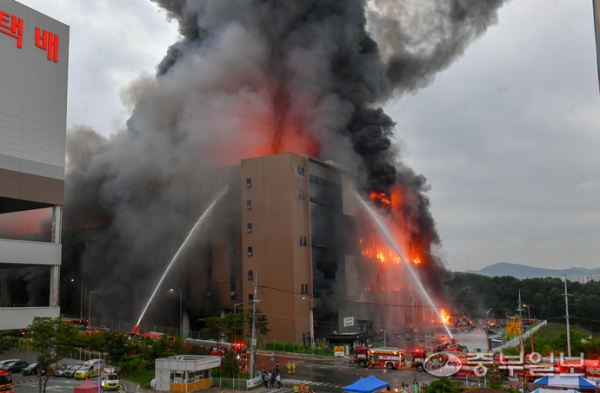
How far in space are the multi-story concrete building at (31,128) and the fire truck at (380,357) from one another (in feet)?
80.8

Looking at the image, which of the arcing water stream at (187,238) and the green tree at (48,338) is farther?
the arcing water stream at (187,238)

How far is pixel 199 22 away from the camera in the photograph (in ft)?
285

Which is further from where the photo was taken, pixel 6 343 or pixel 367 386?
pixel 6 343

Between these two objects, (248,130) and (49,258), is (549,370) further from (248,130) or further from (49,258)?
(248,130)

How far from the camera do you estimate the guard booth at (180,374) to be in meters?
35.1

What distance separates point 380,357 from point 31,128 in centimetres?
3309

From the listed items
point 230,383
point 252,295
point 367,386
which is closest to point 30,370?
point 230,383

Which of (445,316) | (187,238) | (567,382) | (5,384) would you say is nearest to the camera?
(567,382)

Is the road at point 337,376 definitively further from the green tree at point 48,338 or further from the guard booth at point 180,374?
the green tree at point 48,338

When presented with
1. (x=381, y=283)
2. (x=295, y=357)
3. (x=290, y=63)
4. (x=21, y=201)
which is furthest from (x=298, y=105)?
(x=21, y=201)

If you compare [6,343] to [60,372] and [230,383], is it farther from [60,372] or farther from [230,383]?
[230,383]

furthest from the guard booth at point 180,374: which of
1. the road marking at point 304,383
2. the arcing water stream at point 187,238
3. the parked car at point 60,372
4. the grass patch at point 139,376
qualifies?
the arcing water stream at point 187,238

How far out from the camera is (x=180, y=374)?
35.3m

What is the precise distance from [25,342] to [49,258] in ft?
39.0
